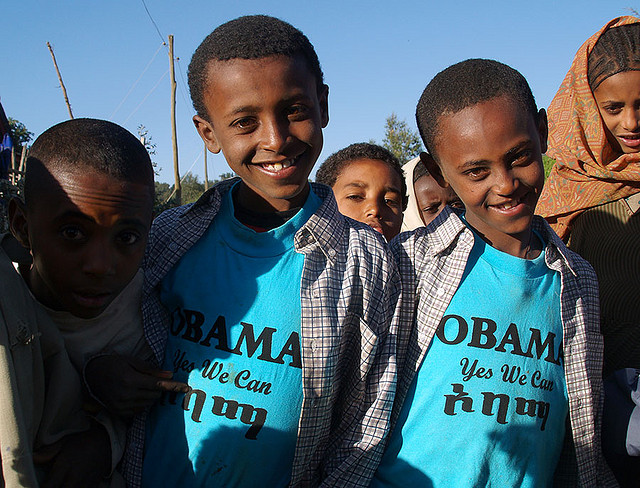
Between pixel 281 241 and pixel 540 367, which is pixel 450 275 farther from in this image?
pixel 281 241

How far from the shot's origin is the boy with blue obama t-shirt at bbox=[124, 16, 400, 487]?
1.63 m

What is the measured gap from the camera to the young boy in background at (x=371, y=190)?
9.64 feet

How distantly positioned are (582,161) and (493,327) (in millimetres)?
1248

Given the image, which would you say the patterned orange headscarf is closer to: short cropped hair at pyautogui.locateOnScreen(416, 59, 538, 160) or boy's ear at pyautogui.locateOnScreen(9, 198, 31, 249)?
short cropped hair at pyautogui.locateOnScreen(416, 59, 538, 160)

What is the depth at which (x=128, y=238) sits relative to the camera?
1586 mm

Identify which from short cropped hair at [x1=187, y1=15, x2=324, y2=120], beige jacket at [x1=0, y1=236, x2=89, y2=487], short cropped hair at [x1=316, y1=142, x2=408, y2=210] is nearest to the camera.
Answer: beige jacket at [x1=0, y1=236, x2=89, y2=487]

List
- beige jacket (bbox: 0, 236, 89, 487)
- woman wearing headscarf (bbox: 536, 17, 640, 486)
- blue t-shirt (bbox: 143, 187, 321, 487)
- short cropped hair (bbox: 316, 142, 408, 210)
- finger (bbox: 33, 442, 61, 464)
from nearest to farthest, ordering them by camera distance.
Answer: beige jacket (bbox: 0, 236, 89, 487) < finger (bbox: 33, 442, 61, 464) < blue t-shirt (bbox: 143, 187, 321, 487) < woman wearing headscarf (bbox: 536, 17, 640, 486) < short cropped hair (bbox: 316, 142, 408, 210)

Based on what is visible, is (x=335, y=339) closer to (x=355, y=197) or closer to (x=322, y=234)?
(x=322, y=234)

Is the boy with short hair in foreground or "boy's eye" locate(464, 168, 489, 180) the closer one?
the boy with short hair in foreground

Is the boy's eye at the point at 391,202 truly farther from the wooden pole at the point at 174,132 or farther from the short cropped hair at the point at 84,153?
the wooden pole at the point at 174,132

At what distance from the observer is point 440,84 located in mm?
1957

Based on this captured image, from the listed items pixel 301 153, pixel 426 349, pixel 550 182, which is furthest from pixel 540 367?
pixel 550 182

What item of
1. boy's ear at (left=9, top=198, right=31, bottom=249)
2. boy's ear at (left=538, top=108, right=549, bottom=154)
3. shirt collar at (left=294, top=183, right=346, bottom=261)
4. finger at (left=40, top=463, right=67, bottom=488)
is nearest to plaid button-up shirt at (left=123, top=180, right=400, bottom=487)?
shirt collar at (left=294, top=183, right=346, bottom=261)

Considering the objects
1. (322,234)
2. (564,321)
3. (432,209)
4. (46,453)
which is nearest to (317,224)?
(322,234)
